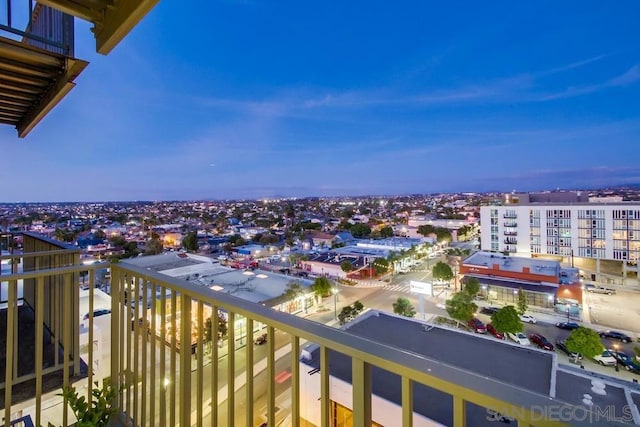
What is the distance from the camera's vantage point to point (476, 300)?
14.9 meters

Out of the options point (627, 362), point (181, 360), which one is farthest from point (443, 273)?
point (181, 360)

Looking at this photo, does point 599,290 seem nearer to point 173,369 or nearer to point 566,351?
point 566,351

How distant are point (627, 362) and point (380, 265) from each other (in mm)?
11158

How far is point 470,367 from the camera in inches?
222

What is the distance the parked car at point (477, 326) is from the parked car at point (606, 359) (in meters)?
3.13

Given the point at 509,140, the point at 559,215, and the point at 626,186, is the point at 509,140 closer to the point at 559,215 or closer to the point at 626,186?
the point at 559,215

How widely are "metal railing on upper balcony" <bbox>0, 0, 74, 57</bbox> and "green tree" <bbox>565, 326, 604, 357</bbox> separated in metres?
12.6

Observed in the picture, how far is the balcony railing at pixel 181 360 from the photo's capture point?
54 cm

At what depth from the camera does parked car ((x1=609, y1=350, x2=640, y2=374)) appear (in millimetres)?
8531

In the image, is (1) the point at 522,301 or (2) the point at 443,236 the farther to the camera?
(2) the point at 443,236

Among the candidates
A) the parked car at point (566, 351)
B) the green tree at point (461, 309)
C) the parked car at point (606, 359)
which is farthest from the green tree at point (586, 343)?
the green tree at point (461, 309)

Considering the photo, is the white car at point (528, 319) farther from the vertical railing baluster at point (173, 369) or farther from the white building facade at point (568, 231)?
the vertical railing baluster at point (173, 369)

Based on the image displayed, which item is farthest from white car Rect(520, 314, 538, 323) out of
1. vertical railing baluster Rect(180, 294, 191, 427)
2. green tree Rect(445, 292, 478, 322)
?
Result: vertical railing baluster Rect(180, 294, 191, 427)

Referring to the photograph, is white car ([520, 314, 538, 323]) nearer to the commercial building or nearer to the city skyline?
the commercial building
